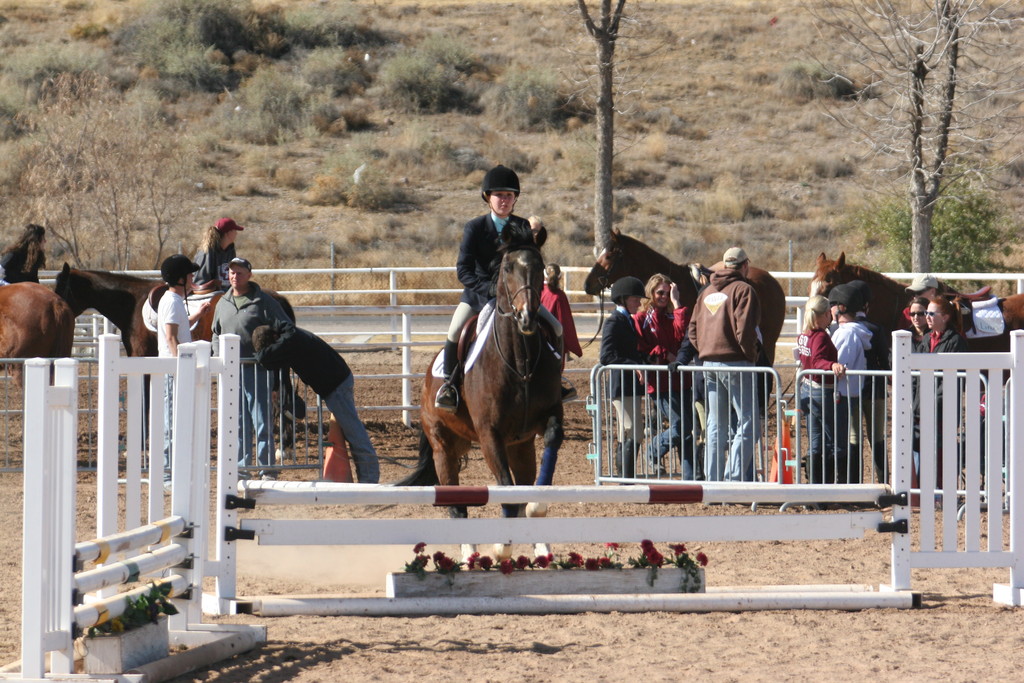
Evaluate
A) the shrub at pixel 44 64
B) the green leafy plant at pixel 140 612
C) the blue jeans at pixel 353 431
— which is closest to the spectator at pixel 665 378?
the blue jeans at pixel 353 431

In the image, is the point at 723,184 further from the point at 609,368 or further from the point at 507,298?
the point at 507,298

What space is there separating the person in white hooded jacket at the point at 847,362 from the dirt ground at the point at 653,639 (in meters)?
1.82

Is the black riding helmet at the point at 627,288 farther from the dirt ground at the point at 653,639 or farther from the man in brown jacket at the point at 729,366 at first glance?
the dirt ground at the point at 653,639

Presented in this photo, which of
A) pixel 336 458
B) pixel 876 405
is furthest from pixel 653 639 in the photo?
pixel 336 458

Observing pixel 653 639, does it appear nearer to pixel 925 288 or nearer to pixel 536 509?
pixel 536 509

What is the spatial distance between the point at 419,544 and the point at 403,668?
109 centimetres

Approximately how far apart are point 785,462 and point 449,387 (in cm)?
311

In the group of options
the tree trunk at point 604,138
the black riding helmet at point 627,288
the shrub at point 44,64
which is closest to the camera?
the black riding helmet at point 627,288

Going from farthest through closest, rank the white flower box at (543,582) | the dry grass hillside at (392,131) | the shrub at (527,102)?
1. the shrub at (527,102)
2. the dry grass hillside at (392,131)
3. the white flower box at (543,582)

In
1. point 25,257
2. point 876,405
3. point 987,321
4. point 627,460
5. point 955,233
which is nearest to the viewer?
point 876,405

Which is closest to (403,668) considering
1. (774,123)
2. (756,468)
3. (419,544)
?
(419,544)

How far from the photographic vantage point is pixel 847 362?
9.82m

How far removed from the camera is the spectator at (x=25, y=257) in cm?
1355

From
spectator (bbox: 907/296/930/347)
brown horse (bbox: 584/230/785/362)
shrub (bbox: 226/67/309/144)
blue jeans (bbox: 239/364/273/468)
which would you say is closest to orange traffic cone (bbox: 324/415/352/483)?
blue jeans (bbox: 239/364/273/468)
